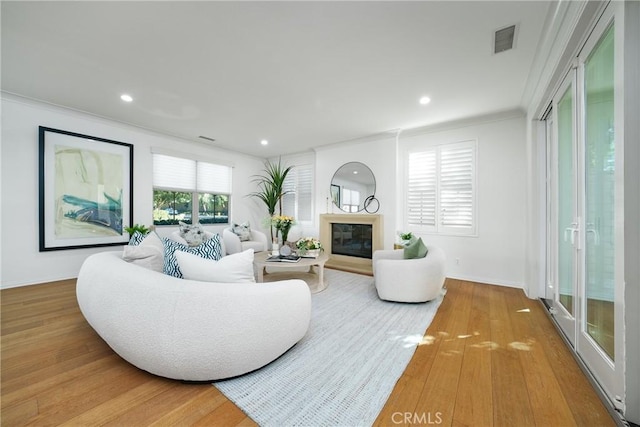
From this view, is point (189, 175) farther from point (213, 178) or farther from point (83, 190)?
point (83, 190)

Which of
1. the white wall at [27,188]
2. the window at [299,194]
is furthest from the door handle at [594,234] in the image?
the white wall at [27,188]

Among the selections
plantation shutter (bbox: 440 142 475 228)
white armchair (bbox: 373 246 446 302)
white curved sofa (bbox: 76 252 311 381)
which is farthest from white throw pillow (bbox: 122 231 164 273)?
plantation shutter (bbox: 440 142 475 228)

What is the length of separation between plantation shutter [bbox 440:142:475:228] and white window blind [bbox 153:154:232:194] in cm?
459

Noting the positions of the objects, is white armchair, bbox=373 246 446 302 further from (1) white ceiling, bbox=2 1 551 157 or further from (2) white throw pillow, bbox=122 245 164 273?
(2) white throw pillow, bbox=122 245 164 273

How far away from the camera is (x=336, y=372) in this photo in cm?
161

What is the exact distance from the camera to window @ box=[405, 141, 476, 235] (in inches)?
150

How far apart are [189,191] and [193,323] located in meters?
4.29

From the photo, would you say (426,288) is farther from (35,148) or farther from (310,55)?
(35,148)

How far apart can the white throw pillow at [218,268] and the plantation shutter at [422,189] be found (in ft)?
11.3

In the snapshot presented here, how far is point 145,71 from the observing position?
2.48 meters

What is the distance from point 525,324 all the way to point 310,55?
332 cm

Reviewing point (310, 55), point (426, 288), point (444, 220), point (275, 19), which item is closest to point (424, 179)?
point (444, 220)
